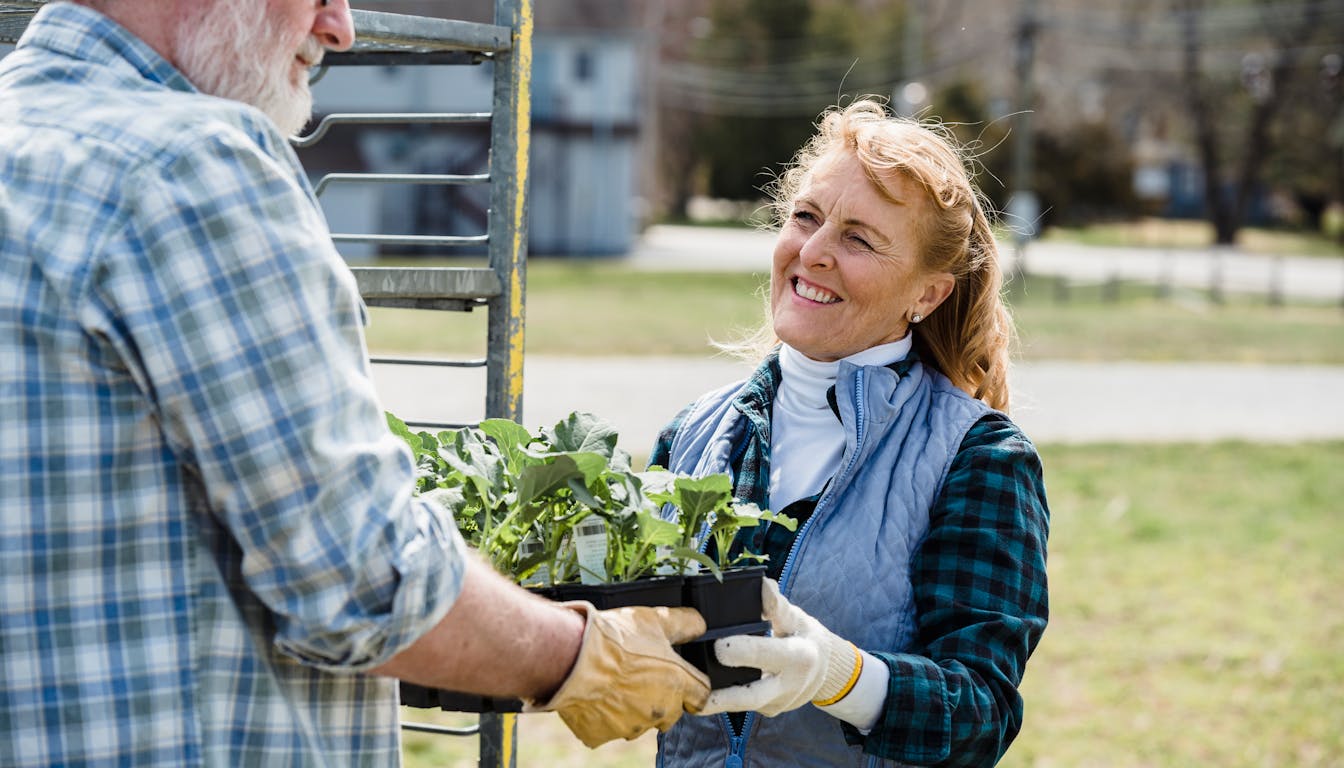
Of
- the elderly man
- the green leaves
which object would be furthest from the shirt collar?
the green leaves

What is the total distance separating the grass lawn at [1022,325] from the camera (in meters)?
15.9

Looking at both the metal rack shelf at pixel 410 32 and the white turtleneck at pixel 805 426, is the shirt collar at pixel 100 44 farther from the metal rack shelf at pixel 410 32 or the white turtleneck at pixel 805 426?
the white turtleneck at pixel 805 426

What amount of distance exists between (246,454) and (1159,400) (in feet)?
40.3

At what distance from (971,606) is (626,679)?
69 cm

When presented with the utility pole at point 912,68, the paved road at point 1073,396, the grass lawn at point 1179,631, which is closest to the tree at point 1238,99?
the utility pole at point 912,68

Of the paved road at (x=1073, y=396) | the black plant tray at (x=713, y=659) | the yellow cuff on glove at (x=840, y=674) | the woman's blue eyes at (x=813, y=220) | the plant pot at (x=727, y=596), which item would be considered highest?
the woman's blue eyes at (x=813, y=220)

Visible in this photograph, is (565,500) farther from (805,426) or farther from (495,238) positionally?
(495,238)

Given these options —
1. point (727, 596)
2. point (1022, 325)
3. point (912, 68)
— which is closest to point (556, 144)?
point (912, 68)

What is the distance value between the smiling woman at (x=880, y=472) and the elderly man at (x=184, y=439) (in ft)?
2.05

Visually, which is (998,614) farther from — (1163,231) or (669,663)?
(1163,231)

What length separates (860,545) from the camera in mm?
2256

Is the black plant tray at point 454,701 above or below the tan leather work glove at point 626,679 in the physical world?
below

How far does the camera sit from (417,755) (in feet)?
15.2

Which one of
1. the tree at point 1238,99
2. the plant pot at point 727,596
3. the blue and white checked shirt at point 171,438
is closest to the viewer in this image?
the blue and white checked shirt at point 171,438
